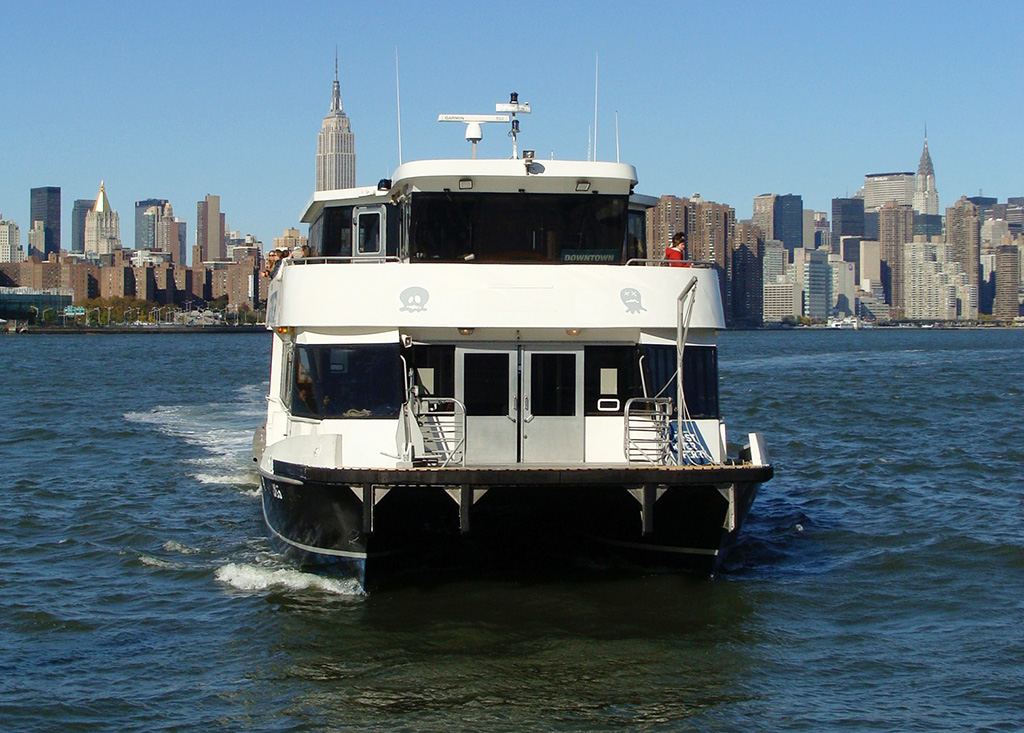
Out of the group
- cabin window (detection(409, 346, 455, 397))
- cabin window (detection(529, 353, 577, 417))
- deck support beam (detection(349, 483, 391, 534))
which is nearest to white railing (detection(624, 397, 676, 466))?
cabin window (detection(529, 353, 577, 417))

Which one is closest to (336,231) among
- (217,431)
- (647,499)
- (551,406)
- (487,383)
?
(487,383)

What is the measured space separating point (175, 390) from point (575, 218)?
37.2m

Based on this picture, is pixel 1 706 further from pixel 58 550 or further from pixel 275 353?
pixel 275 353

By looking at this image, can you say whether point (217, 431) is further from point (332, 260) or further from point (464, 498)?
point (464, 498)

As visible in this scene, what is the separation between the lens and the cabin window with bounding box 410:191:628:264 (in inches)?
552

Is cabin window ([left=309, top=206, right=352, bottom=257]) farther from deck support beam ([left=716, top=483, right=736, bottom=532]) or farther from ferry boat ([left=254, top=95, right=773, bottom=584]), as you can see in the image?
deck support beam ([left=716, top=483, right=736, bottom=532])

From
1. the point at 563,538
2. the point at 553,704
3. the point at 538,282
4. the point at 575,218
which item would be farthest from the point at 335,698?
the point at 575,218

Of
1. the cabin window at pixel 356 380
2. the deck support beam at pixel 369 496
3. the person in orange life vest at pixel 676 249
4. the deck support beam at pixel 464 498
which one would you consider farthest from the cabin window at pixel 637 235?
the deck support beam at pixel 369 496

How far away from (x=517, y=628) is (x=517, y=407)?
2.40 meters

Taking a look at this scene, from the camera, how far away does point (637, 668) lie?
36.8ft

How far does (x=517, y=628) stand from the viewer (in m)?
12.2

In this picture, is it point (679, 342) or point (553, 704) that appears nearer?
point (553, 704)

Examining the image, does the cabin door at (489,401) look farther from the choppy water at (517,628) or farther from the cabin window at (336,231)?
the cabin window at (336,231)

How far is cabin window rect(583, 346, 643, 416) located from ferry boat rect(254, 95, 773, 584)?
2 centimetres
